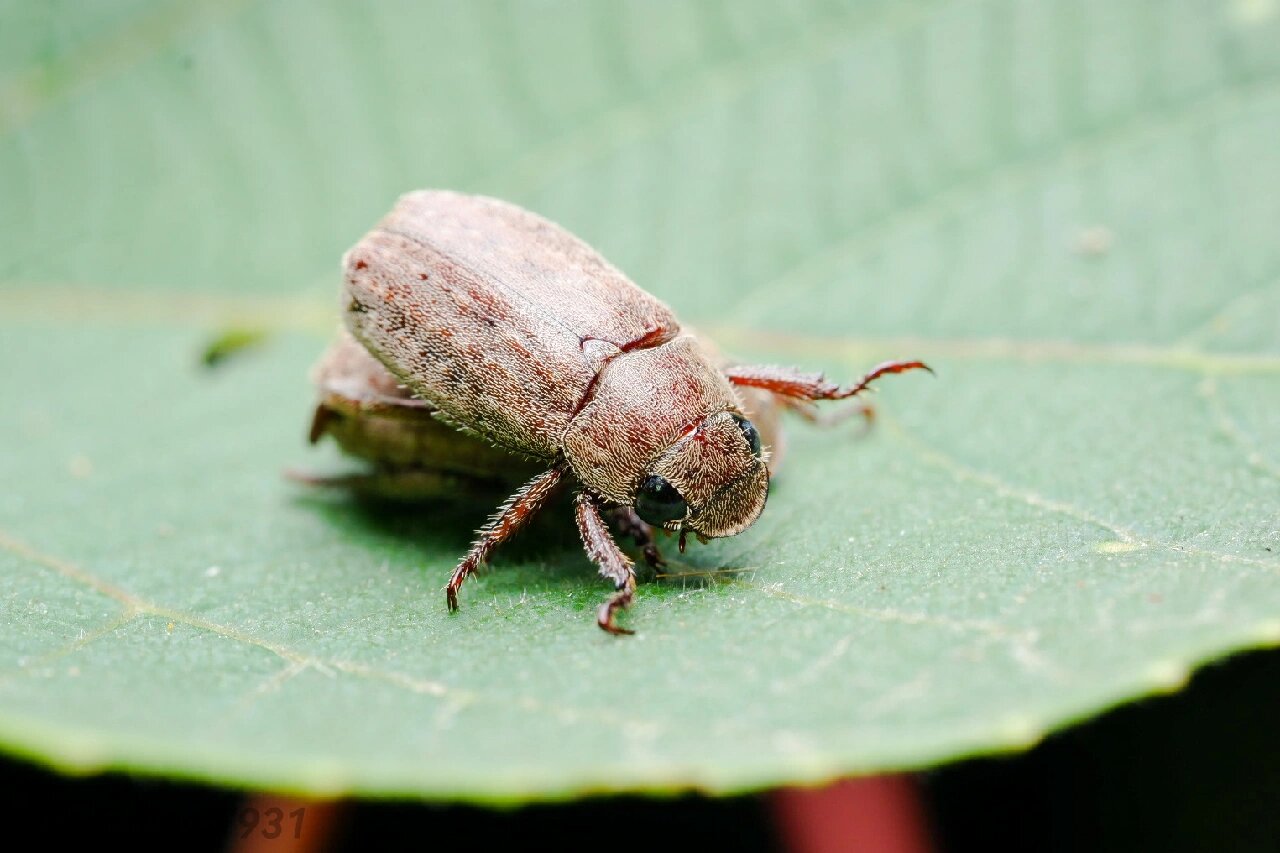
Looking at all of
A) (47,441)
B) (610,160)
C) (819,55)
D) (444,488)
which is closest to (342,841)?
(444,488)

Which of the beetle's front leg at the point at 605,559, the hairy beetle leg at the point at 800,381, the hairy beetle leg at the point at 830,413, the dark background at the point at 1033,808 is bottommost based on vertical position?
the dark background at the point at 1033,808

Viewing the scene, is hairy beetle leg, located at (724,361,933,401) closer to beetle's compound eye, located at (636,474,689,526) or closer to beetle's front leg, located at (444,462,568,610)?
beetle's compound eye, located at (636,474,689,526)

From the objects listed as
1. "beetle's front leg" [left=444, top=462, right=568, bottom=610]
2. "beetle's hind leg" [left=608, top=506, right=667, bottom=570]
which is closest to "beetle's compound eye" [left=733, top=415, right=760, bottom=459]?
"beetle's hind leg" [left=608, top=506, right=667, bottom=570]

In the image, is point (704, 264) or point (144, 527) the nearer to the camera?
point (144, 527)

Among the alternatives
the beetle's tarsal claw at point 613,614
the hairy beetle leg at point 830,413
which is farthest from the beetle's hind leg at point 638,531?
the hairy beetle leg at point 830,413

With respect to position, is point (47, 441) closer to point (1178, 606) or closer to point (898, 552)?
point (898, 552)

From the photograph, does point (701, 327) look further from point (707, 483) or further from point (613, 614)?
point (613, 614)

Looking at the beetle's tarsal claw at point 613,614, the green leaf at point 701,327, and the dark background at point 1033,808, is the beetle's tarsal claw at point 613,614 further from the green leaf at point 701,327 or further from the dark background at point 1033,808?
the dark background at point 1033,808
